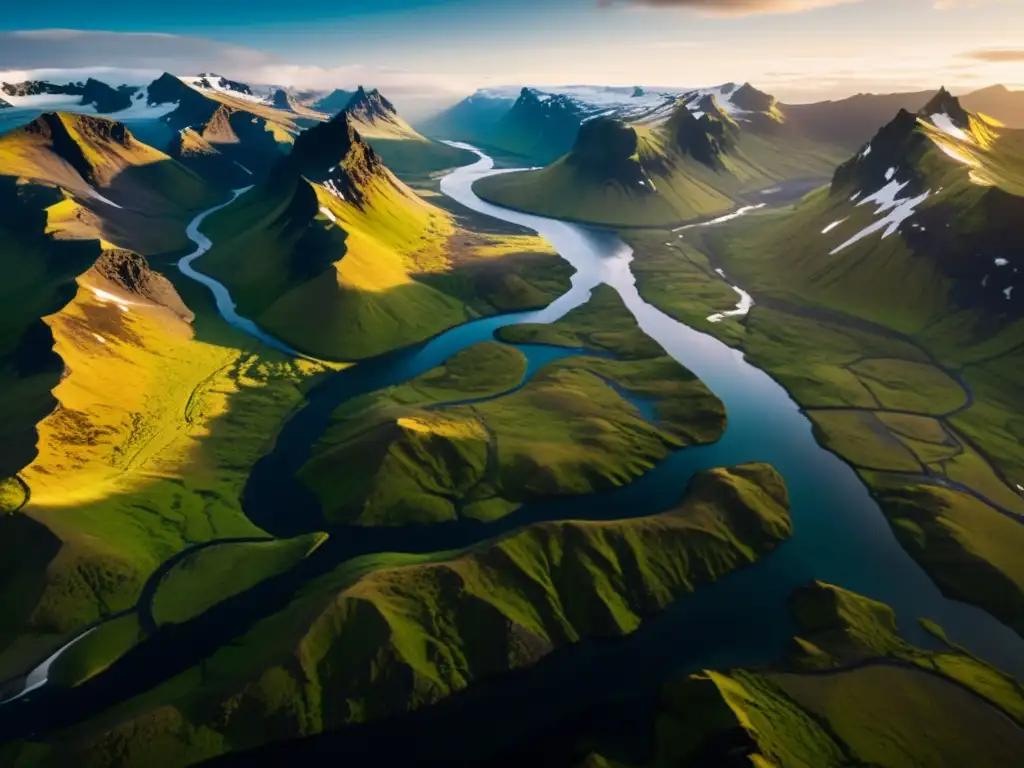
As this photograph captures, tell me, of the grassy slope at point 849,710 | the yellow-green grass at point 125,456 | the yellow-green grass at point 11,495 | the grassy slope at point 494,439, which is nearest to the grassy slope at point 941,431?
the grassy slope at point 849,710

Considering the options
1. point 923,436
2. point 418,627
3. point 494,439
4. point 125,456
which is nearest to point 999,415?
point 923,436

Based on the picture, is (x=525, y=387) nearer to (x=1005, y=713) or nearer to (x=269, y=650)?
(x=269, y=650)

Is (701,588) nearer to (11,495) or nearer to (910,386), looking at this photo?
(910,386)

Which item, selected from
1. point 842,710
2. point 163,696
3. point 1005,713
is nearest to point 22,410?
point 163,696

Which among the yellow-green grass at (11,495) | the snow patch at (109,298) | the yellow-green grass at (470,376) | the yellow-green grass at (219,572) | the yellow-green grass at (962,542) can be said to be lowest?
the yellow-green grass at (219,572)

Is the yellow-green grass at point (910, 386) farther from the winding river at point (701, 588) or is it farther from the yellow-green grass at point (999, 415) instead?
the winding river at point (701, 588)

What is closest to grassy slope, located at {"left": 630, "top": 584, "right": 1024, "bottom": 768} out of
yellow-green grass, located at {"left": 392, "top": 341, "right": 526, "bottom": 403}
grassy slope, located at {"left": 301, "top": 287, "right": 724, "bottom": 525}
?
grassy slope, located at {"left": 301, "top": 287, "right": 724, "bottom": 525}

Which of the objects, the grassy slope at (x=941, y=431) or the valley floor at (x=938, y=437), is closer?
the valley floor at (x=938, y=437)
